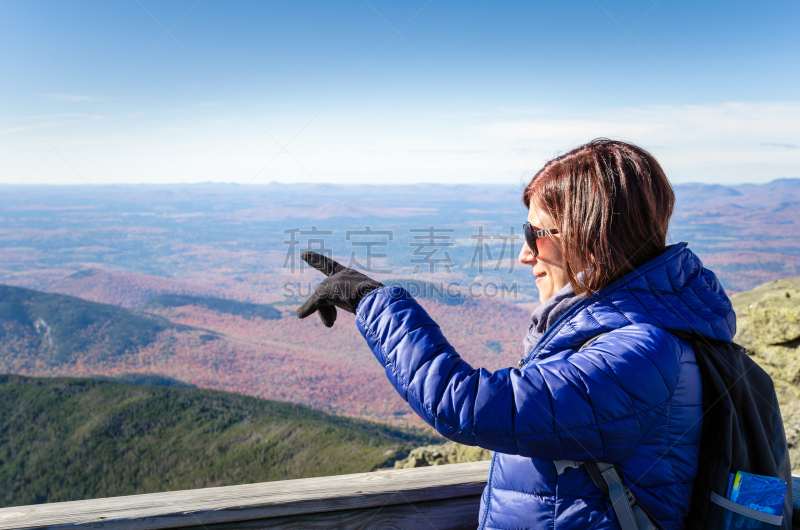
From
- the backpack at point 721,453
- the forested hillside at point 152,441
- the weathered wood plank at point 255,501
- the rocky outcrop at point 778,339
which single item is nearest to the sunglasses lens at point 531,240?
the backpack at point 721,453

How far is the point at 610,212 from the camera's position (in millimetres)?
1301

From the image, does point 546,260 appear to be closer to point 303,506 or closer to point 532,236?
point 532,236

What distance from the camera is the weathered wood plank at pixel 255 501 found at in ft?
5.18

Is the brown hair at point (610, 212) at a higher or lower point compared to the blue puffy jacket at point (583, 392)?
higher

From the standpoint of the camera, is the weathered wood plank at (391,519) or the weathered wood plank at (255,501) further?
the weathered wood plank at (391,519)

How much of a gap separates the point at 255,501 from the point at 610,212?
1517mm

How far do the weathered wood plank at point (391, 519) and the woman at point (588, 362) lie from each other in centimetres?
57

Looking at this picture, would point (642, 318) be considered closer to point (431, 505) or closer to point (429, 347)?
point (429, 347)

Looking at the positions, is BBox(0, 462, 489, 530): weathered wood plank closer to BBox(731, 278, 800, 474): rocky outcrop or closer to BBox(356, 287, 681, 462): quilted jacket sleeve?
BBox(356, 287, 681, 462): quilted jacket sleeve

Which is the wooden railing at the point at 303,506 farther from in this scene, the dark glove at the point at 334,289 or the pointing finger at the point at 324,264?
the pointing finger at the point at 324,264

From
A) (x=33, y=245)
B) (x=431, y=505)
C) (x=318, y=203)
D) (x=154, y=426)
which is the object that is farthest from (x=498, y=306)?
(x=33, y=245)


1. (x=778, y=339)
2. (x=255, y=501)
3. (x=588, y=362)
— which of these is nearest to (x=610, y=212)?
(x=588, y=362)

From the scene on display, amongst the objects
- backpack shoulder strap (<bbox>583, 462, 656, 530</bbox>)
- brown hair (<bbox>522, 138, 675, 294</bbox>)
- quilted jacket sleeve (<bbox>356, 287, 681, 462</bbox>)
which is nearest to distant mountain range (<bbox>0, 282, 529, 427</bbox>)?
brown hair (<bbox>522, 138, 675, 294</bbox>)

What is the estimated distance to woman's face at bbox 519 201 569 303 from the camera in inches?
59.0
